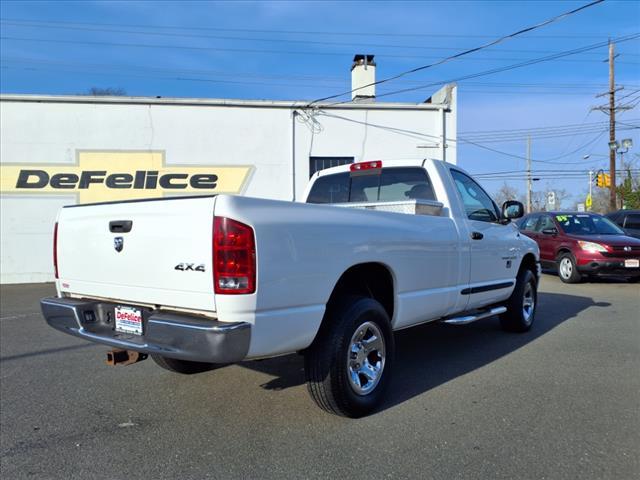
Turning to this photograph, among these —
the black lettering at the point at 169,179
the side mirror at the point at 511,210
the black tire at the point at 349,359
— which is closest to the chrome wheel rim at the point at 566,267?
the side mirror at the point at 511,210

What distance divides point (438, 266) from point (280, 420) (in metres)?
1.91

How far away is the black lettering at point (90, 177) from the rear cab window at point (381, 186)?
398 inches

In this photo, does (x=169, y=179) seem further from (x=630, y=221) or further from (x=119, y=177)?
(x=630, y=221)

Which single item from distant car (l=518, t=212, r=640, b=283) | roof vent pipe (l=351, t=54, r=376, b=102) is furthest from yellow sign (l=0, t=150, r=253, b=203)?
distant car (l=518, t=212, r=640, b=283)

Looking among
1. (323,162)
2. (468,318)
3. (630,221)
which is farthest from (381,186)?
(630,221)

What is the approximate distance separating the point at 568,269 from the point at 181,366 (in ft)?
32.8

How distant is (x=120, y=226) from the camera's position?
3367 millimetres

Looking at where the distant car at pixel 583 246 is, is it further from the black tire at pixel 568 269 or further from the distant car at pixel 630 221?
the distant car at pixel 630 221

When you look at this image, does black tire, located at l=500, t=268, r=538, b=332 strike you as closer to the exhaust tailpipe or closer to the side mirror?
the side mirror

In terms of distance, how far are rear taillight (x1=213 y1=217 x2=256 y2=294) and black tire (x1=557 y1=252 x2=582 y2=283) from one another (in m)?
10.5

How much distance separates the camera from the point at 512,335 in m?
6.31

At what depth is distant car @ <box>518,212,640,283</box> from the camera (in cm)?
1075

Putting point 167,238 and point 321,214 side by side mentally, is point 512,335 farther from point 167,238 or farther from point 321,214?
point 167,238

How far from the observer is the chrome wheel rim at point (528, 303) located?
6.41m
